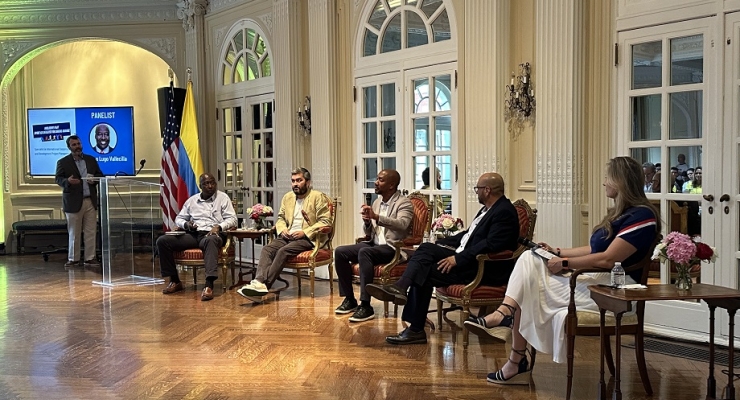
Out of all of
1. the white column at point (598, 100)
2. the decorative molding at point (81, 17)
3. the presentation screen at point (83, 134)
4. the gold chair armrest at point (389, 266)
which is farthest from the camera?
the presentation screen at point (83, 134)

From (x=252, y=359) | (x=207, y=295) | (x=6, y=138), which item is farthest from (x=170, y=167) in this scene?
(x=252, y=359)

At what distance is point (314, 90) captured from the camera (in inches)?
328

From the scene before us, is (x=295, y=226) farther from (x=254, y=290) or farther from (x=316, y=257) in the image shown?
(x=254, y=290)

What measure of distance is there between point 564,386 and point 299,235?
332cm

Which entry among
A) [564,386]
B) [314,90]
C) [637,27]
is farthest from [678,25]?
[314,90]

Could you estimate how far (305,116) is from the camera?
8.58m

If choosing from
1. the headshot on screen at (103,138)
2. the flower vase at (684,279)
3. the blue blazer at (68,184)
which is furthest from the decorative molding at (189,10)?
the flower vase at (684,279)

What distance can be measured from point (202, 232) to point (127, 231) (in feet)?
3.25

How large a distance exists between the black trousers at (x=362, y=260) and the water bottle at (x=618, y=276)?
2.49m

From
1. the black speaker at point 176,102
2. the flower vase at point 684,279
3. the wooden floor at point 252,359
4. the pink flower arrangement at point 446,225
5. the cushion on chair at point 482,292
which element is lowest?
the wooden floor at point 252,359

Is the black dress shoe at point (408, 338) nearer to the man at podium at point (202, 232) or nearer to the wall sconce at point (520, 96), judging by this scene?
the wall sconce at point (520, 96)

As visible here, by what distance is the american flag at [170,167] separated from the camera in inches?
355

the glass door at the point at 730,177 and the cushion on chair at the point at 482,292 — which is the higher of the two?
the glass door at the point at 730,177

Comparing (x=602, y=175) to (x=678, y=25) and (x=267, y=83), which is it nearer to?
(x=678, y=25)
